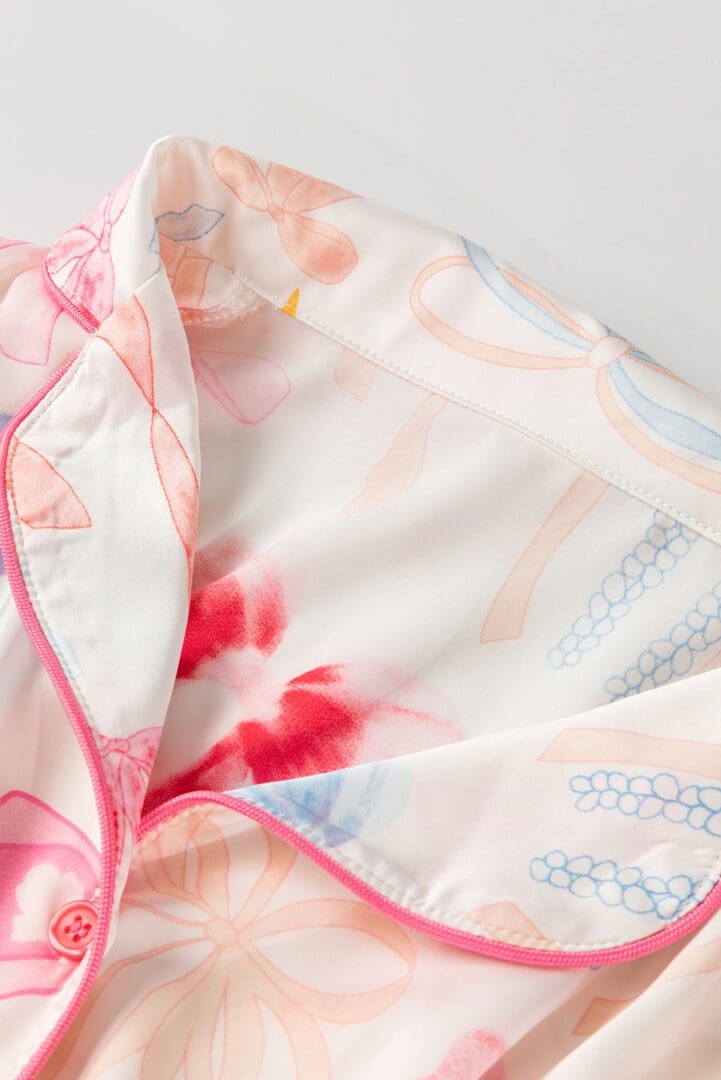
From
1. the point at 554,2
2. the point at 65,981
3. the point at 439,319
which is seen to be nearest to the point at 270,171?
the point at 439,319

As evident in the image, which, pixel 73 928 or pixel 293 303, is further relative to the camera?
pixel 293 303

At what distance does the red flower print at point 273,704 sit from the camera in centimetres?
66

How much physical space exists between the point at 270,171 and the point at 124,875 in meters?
0.46

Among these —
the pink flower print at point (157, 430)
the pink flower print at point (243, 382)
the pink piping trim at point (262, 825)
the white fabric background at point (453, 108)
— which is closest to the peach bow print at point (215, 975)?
the pink piping trim at point (262, 825)

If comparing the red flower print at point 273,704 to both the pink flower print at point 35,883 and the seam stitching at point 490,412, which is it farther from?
the seam stitching at point 490,412

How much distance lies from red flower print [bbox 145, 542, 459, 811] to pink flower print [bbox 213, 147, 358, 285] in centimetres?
21

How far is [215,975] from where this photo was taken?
611 millimetres

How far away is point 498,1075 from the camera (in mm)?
599

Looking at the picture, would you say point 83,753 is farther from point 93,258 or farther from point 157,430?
point 93,258

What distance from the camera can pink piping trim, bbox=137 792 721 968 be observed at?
58 centimetres

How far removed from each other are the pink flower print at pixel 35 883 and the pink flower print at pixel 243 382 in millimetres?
289

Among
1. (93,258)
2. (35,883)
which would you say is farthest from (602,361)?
(35,883)

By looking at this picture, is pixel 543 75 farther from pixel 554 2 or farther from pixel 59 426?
pixel 59 426

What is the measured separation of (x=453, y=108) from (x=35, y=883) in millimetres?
739
